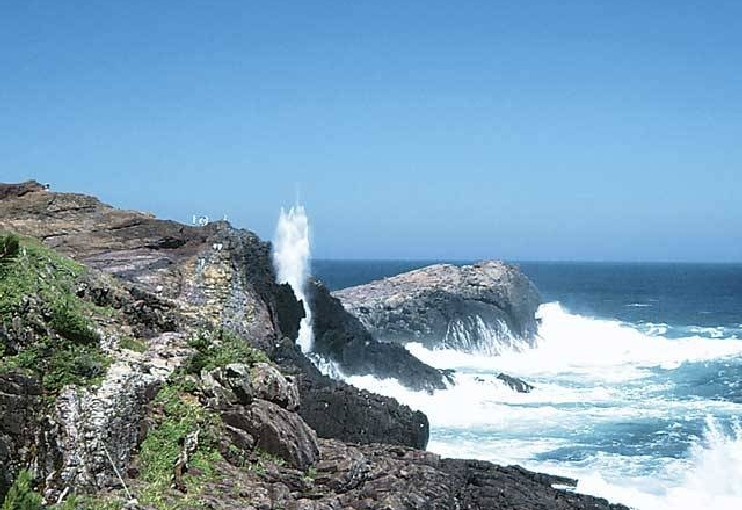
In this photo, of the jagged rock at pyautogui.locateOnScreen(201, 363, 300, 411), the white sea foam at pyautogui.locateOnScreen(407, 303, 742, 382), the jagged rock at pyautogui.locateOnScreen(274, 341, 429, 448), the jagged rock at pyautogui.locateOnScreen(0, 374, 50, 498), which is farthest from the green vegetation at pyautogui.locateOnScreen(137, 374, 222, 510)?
the white sea foam at pyautogui.locateOnScreen(407, 303, 742, 382)

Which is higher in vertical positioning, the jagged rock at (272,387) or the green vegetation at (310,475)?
the jagged rock at (272,387)

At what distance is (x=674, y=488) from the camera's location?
2006 centimetres

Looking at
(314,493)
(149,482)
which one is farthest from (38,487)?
(314,493)

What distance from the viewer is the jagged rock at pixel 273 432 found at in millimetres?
12688

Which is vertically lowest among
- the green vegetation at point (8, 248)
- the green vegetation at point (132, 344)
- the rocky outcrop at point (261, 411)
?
the rocky outcrop at point (261, 411)

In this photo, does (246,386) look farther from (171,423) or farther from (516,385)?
(516,385)

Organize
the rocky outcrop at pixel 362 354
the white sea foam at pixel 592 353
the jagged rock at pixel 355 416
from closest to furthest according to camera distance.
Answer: the jagged rock at pixel 355 416 → the rocky outcrop at pixel 362 354 → the white sea foam at pixel 592 353

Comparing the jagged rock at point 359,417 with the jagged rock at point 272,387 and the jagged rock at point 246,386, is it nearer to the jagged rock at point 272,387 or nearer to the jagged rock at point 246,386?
the jagged rock at point 272,387

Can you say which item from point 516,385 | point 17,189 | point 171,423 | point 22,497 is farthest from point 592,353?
point 22,497

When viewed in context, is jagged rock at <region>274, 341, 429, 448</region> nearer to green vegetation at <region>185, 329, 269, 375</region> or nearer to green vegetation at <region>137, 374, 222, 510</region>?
green vegetation at <region>185, 329, 269, 375</region>

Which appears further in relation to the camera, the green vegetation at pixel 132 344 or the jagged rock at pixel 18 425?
the green vegetation at pixel 132 344

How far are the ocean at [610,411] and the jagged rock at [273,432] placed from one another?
29.7ft

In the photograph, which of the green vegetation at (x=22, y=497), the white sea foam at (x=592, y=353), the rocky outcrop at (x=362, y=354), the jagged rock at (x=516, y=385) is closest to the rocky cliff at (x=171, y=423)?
the green vegetation at (x=22, y=497)

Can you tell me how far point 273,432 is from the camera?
12.8m
